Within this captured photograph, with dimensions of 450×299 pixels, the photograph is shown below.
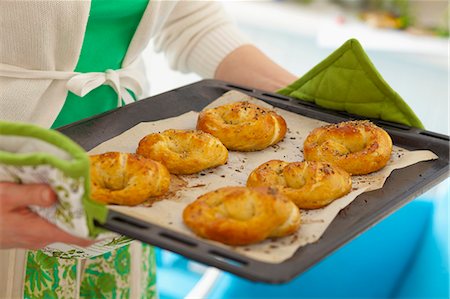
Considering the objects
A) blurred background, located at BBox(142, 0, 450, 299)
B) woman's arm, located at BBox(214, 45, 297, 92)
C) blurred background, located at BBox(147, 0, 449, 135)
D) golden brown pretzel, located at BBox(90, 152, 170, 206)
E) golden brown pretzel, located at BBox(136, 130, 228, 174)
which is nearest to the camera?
golden brown pretzel, located at BBox(90, 152, 170, 206)

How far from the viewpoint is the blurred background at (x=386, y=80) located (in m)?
2.21

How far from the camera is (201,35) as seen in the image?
1386 millimetres

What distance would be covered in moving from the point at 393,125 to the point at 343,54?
0.48 feet

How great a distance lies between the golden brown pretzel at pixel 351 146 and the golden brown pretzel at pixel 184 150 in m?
0.14

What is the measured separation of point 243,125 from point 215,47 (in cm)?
32

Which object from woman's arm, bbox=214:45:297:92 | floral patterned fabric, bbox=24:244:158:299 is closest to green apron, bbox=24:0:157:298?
floral patterned fabric, bbox=24:244:158:299

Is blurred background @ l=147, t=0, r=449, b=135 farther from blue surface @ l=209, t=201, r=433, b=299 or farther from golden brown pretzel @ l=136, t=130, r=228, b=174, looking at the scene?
golden brown pretzel @ l=136, t=130, r=228, b=174

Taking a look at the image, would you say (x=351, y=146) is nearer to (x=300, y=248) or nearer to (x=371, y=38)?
(x=300, y=248)

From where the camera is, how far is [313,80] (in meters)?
1.24

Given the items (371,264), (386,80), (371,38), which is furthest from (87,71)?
(371,38)

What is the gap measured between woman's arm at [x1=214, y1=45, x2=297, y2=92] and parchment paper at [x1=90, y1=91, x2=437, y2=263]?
0.08 meters

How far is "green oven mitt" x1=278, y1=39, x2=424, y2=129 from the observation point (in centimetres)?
118

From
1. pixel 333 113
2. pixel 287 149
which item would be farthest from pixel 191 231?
pixel 333 113

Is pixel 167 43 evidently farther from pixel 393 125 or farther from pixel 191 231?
pixel 191 231
